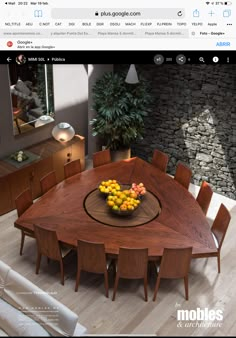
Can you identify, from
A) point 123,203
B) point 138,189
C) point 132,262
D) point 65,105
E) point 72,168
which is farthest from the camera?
point 65,105

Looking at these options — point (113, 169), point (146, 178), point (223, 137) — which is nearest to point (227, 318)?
point (146, 178)

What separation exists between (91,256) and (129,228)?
615 millimetres

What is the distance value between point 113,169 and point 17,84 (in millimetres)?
2109

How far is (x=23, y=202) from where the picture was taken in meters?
5.71

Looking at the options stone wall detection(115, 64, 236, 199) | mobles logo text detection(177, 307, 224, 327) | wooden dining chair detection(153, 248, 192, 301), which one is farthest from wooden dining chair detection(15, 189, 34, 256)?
stone wall detection(115, 64, 236, 199)

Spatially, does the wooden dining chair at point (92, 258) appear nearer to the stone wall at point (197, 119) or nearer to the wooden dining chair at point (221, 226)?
the wooden dining chair at point (221, 226)

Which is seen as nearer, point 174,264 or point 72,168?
point 174,264

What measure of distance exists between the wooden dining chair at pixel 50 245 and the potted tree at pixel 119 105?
2728 mm

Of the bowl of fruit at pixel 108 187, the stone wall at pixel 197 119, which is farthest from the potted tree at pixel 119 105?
the bowl of fruit at pixel 108 187

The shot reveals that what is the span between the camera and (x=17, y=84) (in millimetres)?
6801

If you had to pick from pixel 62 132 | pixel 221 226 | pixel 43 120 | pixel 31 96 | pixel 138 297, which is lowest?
pixel 138 297

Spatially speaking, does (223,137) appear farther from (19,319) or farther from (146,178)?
(19,319)

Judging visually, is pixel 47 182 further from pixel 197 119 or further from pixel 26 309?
pixel 197 119
